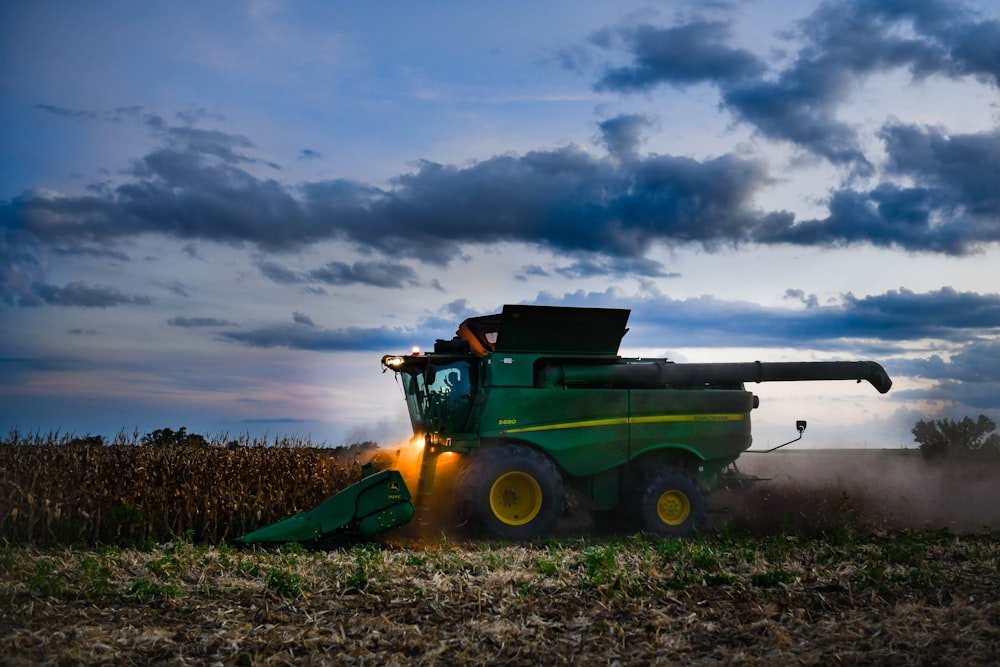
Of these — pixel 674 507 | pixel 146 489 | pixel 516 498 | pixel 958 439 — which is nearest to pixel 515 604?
pixel 516 498

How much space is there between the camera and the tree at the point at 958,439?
23.8m

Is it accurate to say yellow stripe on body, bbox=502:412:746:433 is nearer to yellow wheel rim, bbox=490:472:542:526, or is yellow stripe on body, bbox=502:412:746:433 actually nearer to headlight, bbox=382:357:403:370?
yellow wheel rim, bbox=490:472:542:526

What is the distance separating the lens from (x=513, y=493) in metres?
Result: 13.8

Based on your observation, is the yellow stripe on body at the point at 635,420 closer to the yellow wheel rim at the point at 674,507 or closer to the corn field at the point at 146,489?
the yellow wheel rim at the point at 674,507

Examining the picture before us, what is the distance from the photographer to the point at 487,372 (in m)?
14.3

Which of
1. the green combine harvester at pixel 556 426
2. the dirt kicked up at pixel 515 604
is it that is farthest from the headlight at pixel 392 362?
the dirt kicked up at pixel 515 604

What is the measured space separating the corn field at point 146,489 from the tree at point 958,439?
16657 millimetres

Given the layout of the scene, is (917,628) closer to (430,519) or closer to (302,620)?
(302,620)

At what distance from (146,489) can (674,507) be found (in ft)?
27.5

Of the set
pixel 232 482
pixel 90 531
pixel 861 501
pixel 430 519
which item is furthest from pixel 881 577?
pixel 90 531

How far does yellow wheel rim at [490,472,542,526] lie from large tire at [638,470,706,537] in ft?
5.94

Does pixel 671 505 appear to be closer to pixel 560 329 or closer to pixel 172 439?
pixel 560 329

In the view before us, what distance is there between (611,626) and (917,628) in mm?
2551

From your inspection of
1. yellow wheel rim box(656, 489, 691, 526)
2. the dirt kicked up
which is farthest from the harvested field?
yellow wheel rim box(656, 489, 691, 526)
